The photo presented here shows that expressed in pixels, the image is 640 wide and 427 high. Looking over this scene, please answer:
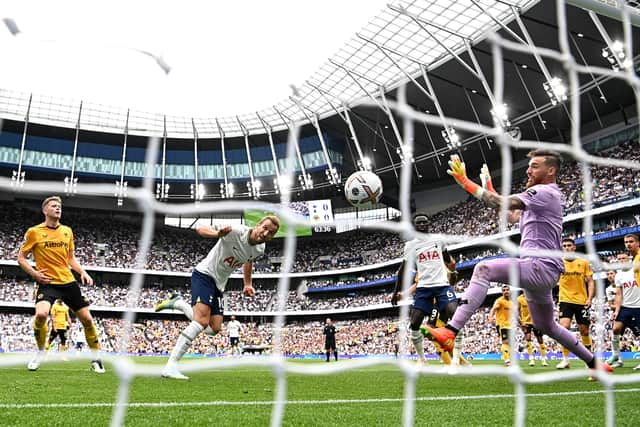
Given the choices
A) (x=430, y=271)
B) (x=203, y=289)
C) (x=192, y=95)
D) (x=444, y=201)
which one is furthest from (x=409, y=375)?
(x=444, y=201)

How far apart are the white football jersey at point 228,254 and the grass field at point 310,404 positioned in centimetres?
119

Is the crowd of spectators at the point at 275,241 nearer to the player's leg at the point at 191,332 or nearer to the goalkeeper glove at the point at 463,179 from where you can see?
the player's leg at the point at 191,332

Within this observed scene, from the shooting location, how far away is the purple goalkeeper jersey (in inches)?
154

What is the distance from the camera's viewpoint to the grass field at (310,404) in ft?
11.2

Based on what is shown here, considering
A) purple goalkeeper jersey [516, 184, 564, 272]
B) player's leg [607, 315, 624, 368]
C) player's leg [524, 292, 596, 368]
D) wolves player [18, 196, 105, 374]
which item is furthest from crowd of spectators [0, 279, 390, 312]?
purple goalkeeper jersey [516, 184, 564, 272]

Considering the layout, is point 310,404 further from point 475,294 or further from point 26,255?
point 26,255

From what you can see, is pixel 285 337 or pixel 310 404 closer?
pixel 310 404

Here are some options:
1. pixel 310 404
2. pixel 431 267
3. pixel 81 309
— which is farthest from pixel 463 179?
pixel 81 309

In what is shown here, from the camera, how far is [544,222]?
13.1ft

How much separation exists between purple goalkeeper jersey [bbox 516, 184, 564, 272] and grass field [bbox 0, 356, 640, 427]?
1108 mm

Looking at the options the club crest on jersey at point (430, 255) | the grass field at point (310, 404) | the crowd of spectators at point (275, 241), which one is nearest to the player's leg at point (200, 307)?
the grass field at point (310, 404)

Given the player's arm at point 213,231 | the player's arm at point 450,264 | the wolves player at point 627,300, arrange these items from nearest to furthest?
1. the player's arm at point 213,231
2. the player's arm at point 450,264
3. the wolves player at point 627,300

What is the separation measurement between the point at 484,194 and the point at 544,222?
74cm

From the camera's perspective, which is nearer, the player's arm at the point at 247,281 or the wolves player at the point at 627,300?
the player's arm at the point at 247,281
